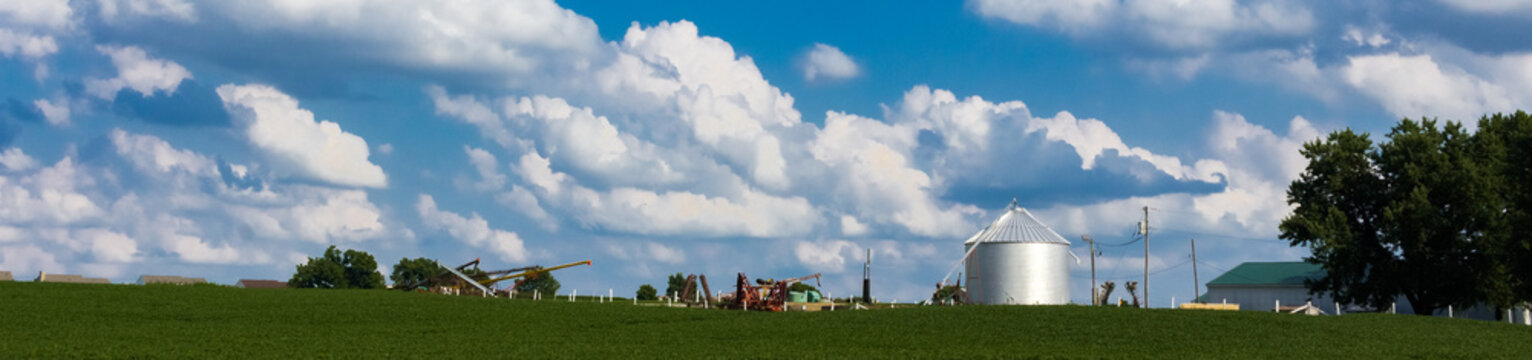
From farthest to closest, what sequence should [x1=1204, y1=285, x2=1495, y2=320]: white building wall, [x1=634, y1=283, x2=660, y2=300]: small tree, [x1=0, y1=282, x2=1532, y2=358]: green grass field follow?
[x1=634, y1=283, x2=660, y2=300]: small tree → [x1=1204, y1=285, x2=1495, y2=320]: white building wall → [x1=0, y1=282, x2=1532, y2=358]: green grass field

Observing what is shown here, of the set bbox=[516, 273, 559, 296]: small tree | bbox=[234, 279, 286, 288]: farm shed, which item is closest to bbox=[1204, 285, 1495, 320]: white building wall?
bbox=[516, 273, 559, 296]: small tree

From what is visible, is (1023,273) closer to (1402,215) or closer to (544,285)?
(1402,215)

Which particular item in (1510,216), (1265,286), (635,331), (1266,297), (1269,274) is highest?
(1510,216)

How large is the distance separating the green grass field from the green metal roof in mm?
39944

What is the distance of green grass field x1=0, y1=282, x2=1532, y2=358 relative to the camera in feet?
106

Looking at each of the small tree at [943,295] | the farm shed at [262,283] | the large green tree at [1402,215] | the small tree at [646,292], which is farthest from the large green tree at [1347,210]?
the farm shed at [262,283]

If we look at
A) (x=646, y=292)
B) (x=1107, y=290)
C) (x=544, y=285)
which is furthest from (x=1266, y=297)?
(x=544, y=285)

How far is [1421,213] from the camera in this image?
197ft

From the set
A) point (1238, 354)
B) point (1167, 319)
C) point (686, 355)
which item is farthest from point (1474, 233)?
point (686, 355)

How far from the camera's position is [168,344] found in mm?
32625

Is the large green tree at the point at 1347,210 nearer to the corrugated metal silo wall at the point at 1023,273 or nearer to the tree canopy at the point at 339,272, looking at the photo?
the corrugated metal silo wall at the point at 1023,273

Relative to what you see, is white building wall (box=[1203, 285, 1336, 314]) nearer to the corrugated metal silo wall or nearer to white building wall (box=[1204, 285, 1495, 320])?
white building wall (box=[1204, 285, 1495, 320])

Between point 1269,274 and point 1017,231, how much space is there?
1246 inches

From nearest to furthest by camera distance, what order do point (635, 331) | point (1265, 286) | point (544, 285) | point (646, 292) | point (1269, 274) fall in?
point (635, 331) < point (1265, 286) < point (1269, 274) < point (646, 292) < point (544, 285)
